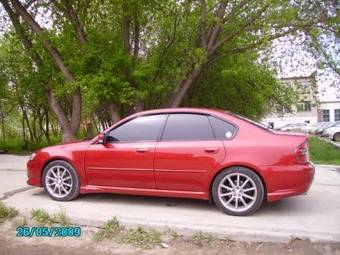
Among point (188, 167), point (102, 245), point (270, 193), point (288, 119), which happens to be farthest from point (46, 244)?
point (288, 119)

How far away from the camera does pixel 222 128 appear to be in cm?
620

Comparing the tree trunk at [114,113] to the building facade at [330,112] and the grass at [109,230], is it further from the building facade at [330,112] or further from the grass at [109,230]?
the building facade at [330,112]

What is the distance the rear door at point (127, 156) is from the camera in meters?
6.36

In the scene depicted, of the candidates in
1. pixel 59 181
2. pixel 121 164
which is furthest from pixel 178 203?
pixel 59 181

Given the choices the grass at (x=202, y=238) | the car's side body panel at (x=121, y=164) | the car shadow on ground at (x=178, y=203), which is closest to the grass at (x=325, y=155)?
the car shadow on ground at (x=178, y=203)

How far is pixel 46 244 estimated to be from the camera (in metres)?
5.28

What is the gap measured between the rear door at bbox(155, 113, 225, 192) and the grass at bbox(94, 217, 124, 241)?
38.2 inches

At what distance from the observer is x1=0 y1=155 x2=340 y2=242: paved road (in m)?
5.21

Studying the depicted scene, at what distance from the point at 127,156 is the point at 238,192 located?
1723 mm

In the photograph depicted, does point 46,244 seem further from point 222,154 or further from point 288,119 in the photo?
point 288,119

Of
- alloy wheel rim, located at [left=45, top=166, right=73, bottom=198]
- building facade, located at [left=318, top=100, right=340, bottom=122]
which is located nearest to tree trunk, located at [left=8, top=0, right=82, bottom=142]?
alloy wheel rim, located at [left=45, top=166, right=73, bottom=198]

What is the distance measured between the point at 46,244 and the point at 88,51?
8.05 m

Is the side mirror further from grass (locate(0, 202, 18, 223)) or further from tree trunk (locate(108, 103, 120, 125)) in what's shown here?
tree trunk (locate(108, 103, 120, 125))
